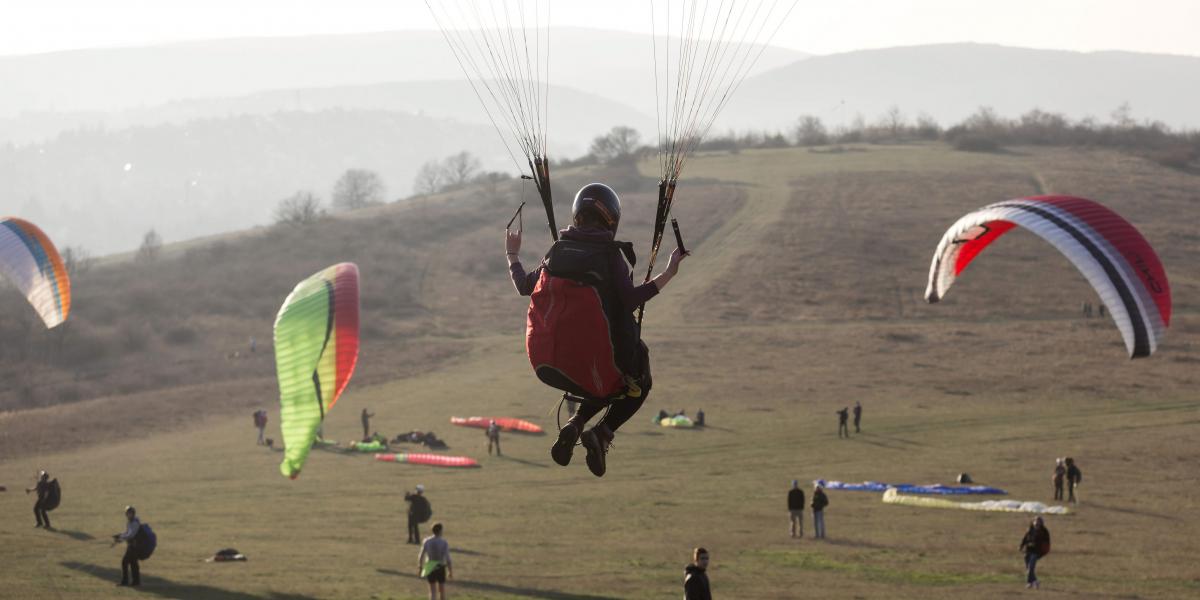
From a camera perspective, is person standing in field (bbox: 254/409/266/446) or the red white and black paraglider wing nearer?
the red white and black paraglider wing

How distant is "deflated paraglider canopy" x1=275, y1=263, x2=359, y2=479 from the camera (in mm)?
24594

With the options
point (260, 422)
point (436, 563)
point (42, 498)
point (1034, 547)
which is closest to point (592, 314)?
point (436, 563)

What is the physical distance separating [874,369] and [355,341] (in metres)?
30.1

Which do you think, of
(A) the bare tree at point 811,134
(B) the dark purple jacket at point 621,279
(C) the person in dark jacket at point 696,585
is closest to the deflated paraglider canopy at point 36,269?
(C) the person in dark jacket at point 696,585

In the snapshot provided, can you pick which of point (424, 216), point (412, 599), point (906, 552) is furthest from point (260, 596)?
point (424, 216)

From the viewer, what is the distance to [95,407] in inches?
1885

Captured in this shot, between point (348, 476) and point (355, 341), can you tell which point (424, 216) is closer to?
point (348, 476)

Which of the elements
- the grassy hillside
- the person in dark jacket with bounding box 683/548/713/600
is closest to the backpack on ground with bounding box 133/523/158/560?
the grassy hillside

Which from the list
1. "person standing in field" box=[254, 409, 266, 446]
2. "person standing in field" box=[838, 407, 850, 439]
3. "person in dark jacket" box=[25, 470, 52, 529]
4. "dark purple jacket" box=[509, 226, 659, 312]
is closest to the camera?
"dark purple jacket" box=[509, 226, 659, 312]

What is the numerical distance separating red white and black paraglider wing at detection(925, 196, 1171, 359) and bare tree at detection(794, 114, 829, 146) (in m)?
93.5

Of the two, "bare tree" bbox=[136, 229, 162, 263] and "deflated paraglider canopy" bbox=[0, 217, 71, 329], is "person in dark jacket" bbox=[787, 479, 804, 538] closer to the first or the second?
"deflated paraglider canopy" bbox=[0, 217, 71, 329]

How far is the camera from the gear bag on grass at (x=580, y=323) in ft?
26.8

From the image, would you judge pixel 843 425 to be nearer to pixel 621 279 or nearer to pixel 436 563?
pixel 436 563

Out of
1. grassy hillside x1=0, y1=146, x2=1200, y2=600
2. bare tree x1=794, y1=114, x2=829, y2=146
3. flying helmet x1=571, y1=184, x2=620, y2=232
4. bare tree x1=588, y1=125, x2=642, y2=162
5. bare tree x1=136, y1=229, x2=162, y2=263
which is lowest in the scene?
grassy hillside x1=0, y1=146, x2=1200, y2=600
